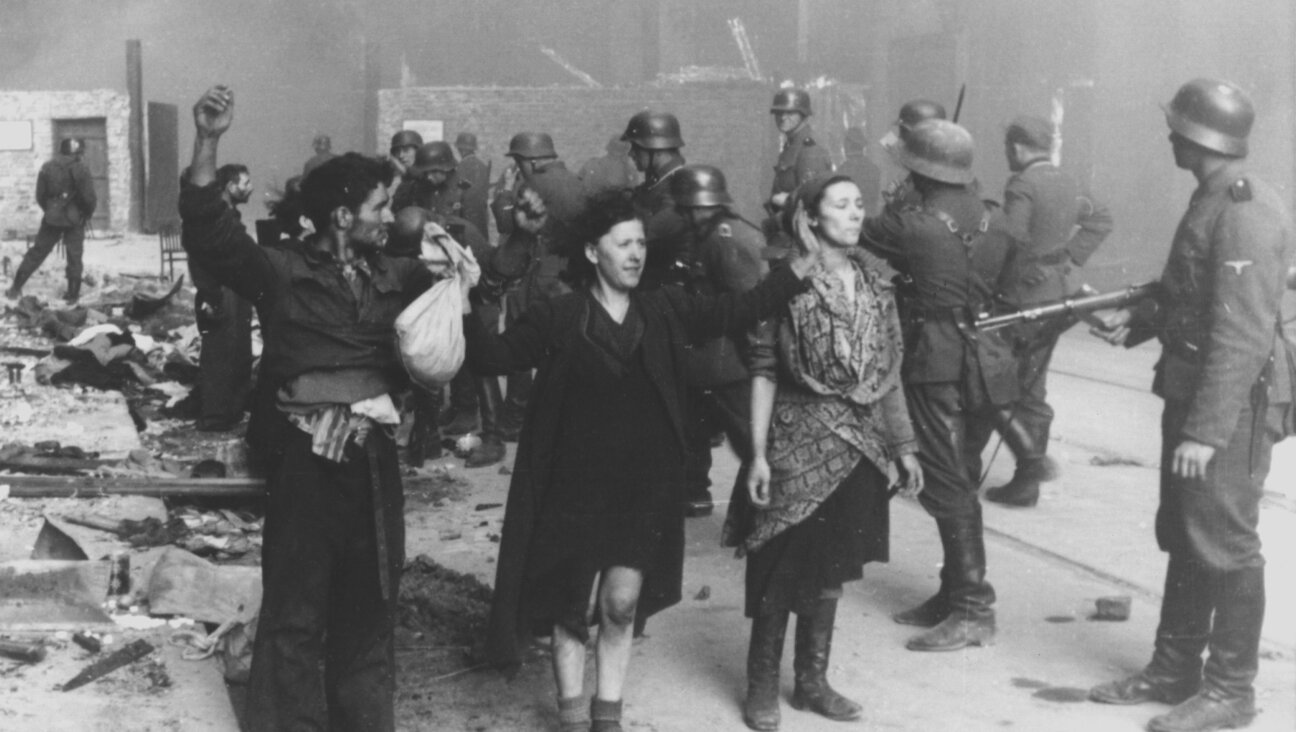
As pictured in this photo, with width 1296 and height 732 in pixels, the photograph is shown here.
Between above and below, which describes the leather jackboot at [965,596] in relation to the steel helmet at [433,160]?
below

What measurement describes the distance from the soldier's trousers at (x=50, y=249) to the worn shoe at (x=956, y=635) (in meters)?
14.7

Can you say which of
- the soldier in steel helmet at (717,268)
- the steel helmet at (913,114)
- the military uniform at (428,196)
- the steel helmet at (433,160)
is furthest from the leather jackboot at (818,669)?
the steel helmet at (433,160)

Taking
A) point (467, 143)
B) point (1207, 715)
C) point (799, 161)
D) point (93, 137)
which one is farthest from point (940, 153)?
point (93, 137)

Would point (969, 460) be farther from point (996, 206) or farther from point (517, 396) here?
point (517, 396)

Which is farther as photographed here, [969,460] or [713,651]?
[969,460]

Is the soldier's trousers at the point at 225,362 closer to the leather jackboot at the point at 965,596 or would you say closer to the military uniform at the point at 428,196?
the military uniform at the point at 428,196

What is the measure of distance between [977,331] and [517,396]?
182 inches

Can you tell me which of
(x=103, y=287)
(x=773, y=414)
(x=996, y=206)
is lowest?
(x=103, y=287)

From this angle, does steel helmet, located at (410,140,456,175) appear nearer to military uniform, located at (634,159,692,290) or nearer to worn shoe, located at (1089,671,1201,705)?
military uniform, located at (634,159,692,290)

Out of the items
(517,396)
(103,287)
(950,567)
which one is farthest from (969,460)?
(103,287)

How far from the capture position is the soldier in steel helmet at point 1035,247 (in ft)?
26.0

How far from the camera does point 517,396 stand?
9844mm

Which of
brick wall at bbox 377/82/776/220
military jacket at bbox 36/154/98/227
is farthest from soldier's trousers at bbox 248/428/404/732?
brick wall at bbox 377/82/776/220

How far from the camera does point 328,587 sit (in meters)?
4.34
